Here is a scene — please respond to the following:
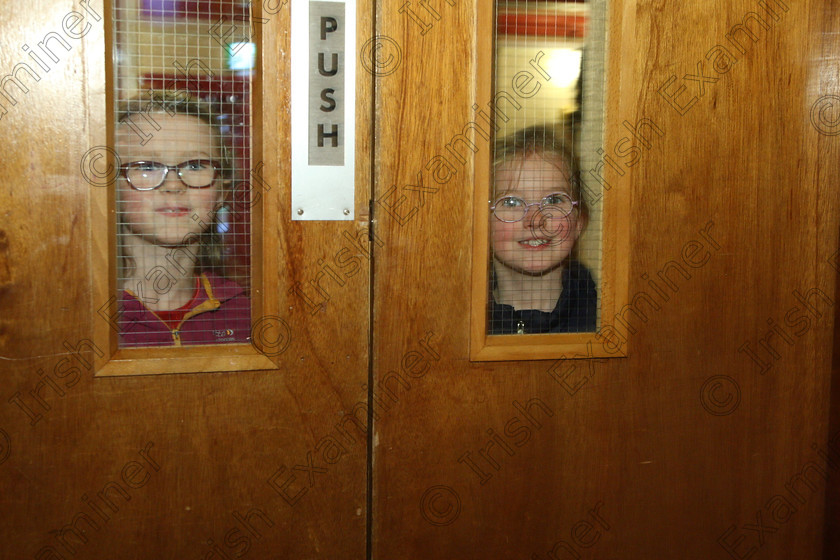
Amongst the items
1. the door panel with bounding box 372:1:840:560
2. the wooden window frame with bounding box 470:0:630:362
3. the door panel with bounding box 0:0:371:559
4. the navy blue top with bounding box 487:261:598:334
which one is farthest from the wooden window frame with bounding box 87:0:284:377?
the navy blue top with bounding box 487:261:598:334

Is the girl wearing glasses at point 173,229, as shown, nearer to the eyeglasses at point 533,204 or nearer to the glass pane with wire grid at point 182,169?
the glass pane with wire grid at point 182,169

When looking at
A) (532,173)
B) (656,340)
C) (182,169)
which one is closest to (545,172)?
(532,173)

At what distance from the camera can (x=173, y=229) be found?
4.33 feet

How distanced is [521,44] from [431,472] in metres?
0.82

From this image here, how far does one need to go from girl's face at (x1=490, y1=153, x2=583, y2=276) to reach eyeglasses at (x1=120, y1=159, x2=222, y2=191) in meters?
0.52

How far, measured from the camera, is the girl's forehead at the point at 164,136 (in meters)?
1.29

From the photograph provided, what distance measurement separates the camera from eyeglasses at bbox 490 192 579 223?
4.69 ft

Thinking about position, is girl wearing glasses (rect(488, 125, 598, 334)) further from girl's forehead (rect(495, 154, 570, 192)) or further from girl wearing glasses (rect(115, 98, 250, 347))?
girl wearing glasses (rect(115, 98, 250, 347))

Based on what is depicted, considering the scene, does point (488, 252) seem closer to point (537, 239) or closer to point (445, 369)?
point (537, 239)

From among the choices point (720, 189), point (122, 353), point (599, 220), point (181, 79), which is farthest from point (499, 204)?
point (122, 353)

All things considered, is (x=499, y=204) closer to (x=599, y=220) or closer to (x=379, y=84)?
(x=599, y=220)

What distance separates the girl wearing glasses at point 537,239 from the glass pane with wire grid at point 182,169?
473 mm

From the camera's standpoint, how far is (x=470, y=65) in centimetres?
138

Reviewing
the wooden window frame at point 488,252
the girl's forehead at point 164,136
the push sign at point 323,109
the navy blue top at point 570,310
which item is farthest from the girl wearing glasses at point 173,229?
the navy blue top at point 570,310
